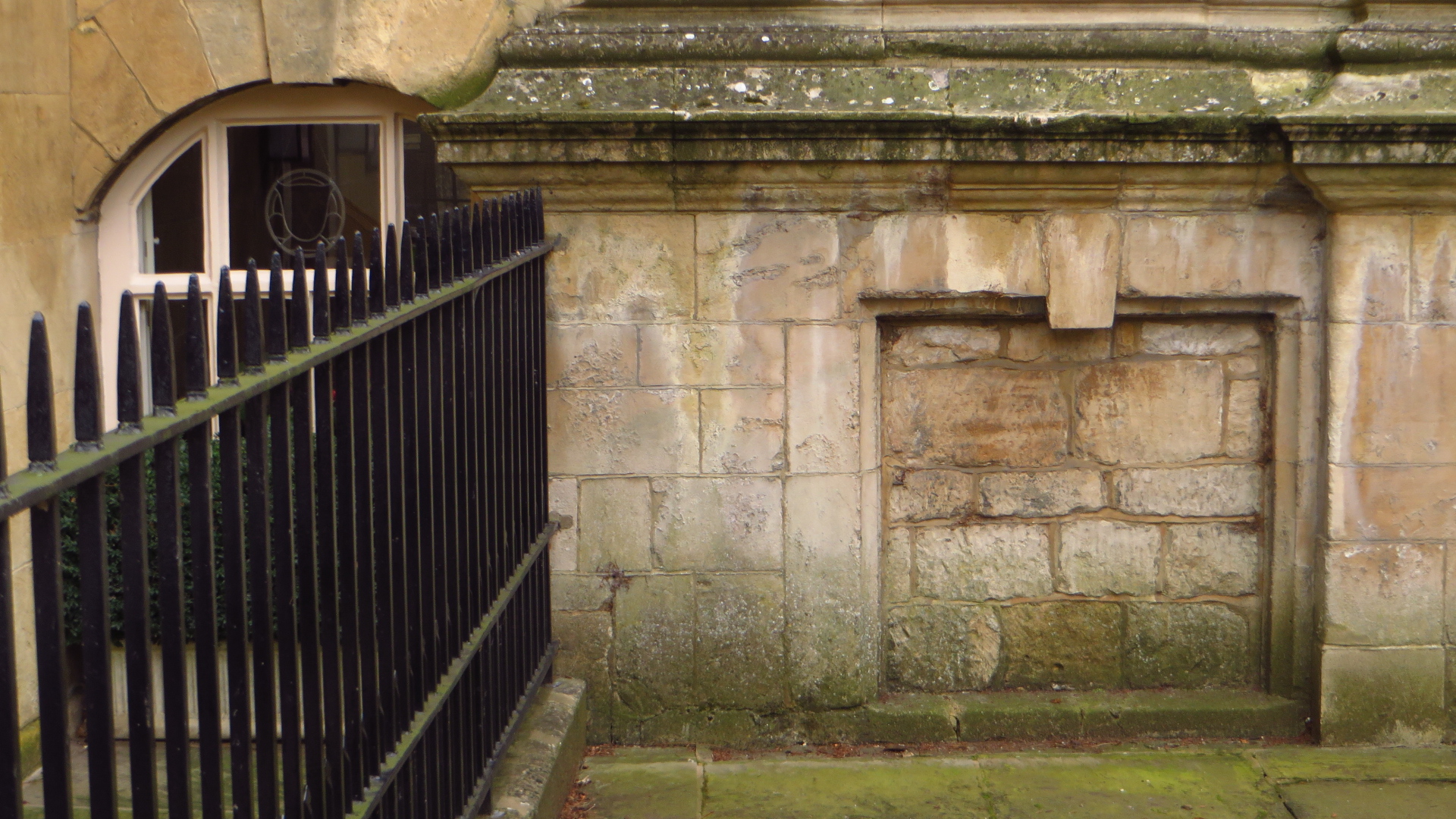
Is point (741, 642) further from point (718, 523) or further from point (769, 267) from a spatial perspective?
point (769, 267)

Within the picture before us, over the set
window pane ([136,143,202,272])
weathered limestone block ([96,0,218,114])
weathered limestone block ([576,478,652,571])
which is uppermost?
weathered limestone block ([96,0,218,114])

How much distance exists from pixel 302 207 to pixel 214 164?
32 centimetres

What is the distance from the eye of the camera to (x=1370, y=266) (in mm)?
4137

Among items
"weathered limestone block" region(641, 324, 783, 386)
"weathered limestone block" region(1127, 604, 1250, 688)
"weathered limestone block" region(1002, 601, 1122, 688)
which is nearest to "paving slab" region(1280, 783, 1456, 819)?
"weathered limestone block" region(1127, 604, 1250, 688)

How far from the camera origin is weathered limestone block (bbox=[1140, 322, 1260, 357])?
4.42m

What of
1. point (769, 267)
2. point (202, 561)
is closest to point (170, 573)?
point (202, 561)

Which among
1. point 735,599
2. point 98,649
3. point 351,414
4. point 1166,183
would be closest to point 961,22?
point 1166,183

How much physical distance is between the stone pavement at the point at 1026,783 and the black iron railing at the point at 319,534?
0.62m

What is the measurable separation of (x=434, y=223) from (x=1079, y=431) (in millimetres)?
2546

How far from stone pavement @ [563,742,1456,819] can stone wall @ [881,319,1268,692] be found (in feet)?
1.04

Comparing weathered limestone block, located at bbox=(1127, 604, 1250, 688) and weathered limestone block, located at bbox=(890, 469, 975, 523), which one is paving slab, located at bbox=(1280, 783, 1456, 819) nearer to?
weathered limestone block, located at bbox=(1127, 604, 1250, 688)

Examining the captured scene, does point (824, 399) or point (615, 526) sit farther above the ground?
point (824, 399)

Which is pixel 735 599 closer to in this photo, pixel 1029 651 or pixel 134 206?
pixel 1029 651

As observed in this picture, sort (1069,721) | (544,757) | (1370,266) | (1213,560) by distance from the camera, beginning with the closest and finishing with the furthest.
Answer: (544,757) < (1370,266) < (1069,721) < (1213,560)
